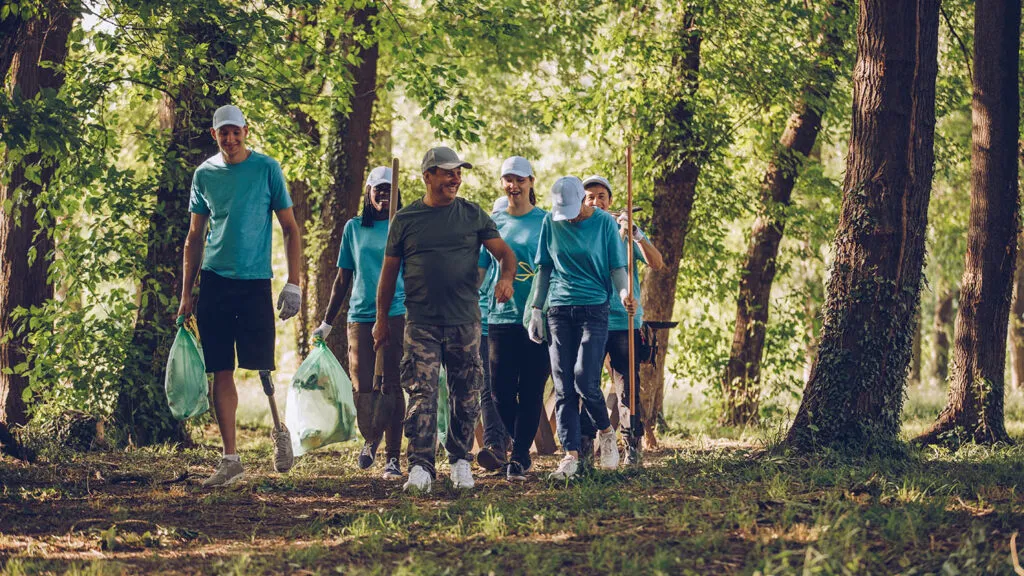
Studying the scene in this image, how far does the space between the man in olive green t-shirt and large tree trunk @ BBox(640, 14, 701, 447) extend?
5.66 m

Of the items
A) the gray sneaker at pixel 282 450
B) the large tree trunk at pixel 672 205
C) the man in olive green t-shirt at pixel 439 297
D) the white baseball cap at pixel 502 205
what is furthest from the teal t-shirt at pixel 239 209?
the large tree trunk at pixel 672 205

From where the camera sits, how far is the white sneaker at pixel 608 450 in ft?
26.1

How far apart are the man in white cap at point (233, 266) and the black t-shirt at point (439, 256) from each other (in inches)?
32.9

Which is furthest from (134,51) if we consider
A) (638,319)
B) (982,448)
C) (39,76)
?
(982,448)

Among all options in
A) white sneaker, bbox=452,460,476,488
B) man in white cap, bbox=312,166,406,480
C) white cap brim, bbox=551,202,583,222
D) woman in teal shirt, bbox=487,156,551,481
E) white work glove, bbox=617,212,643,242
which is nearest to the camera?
white sneaker, bbox=452,460,476,488

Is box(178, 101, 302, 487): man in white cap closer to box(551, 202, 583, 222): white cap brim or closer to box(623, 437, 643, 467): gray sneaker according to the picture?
box(551, 202, 583, 222): white cap brim

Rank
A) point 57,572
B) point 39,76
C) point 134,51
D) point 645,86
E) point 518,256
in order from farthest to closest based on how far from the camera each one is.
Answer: point 645,86
point 39,76
point 134,51
point 518,256
point 57,572

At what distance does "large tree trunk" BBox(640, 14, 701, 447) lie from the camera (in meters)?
12.8

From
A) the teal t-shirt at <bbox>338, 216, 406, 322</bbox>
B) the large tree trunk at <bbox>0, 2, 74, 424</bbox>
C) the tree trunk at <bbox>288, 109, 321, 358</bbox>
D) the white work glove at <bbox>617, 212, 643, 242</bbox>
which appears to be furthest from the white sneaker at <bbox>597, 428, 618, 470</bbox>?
the tree trunk at <bbox>288, 109, 321, 358</bbox>

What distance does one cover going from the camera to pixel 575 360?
7.88 meters

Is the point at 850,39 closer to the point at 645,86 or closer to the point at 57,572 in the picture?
the point at 645,86

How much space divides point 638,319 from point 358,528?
3.63 metres

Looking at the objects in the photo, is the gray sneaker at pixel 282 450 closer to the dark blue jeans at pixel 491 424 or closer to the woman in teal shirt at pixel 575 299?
the dark blue jeans at pixel 491 424

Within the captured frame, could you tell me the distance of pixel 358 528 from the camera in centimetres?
574
